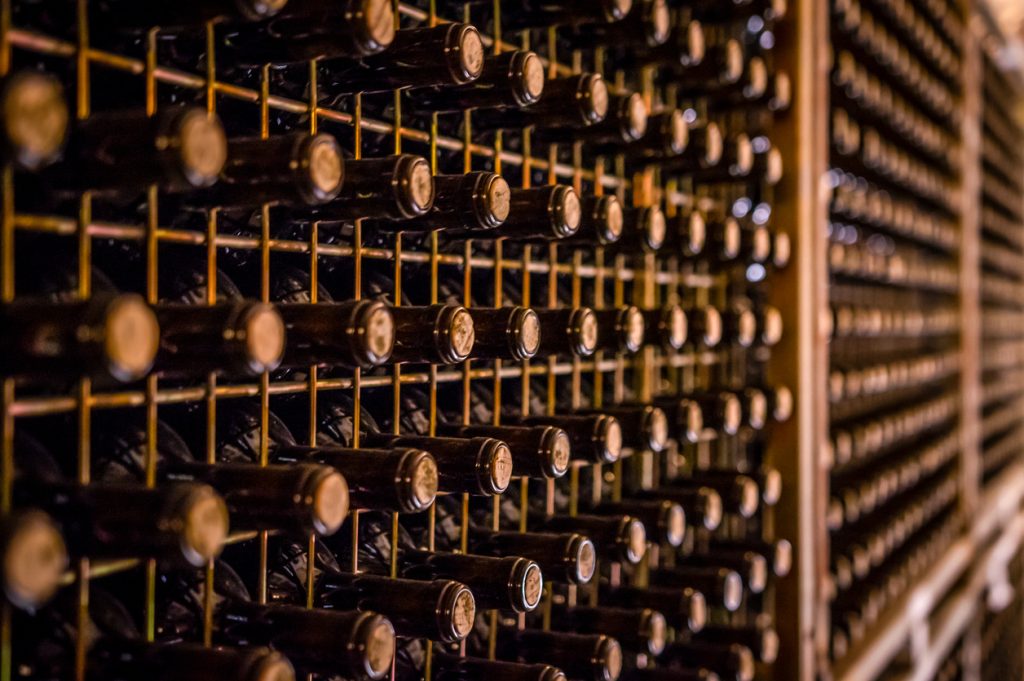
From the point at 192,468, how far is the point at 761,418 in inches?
21.8

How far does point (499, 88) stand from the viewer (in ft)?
1.75

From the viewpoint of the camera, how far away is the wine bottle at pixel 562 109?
1.94 ft

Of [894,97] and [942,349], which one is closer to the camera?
[894,97]

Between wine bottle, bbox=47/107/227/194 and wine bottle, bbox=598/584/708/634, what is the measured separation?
1.58 ft

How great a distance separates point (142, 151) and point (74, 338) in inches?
2.7

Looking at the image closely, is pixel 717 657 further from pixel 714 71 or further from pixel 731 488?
pixel 714 71

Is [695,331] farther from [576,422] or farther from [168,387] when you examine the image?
[168,387]

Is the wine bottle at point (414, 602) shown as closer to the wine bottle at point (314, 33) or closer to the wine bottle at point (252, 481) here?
the wine bottle at point (252, 481)

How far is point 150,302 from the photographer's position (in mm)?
380

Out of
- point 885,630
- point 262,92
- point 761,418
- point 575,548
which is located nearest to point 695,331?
point 761,418

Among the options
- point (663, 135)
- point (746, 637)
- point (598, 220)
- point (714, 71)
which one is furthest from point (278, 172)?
point (746, 637)

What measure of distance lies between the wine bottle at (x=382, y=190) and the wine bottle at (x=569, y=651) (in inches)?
11.3

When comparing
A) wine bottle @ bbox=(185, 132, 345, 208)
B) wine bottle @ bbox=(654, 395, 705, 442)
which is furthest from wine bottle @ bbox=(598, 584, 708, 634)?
wine bottle @ bbox=(185, 132, 345, 208)

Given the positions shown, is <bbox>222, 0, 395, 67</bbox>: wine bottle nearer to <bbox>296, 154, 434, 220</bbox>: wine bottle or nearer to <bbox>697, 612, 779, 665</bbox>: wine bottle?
<bbox>296, 154, 434, 220</bbox>: wine bottle
